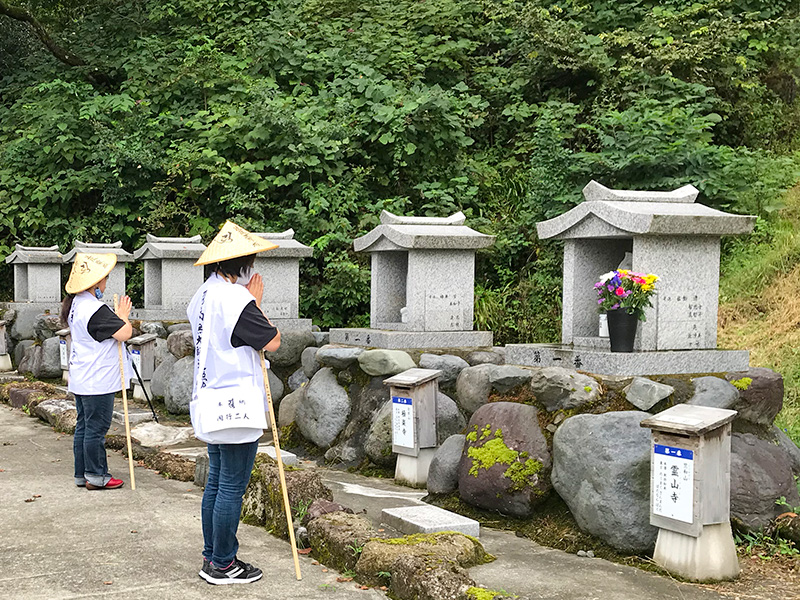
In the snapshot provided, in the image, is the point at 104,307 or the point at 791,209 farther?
the point at 791,209

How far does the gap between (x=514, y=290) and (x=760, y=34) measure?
6.38m

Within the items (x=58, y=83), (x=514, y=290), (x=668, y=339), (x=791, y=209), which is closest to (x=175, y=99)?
(x=58, y=83)

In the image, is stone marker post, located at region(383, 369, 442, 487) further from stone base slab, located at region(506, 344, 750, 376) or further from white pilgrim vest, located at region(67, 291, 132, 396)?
white pilgrim vest, located at region(67, 291, 132, 396)

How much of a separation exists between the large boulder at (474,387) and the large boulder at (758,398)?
6.63 ft

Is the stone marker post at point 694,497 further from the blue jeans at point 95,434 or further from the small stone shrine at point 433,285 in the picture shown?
the blue jeans at point 95,434

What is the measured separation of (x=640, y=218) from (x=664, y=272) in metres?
0.54

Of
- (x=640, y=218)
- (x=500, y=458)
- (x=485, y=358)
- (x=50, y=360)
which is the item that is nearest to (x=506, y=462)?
(x=500, y=458)

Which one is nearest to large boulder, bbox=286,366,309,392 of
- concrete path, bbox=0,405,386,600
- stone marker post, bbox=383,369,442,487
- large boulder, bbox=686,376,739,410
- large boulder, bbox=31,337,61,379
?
concrete path, bbox=0,405,386,600

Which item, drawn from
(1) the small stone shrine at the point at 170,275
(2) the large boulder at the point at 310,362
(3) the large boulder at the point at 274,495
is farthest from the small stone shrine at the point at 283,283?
(3) the large boulder at the point at 274,495

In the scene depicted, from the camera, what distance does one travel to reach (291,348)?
11031 mm

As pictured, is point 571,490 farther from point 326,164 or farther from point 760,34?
point 760,34

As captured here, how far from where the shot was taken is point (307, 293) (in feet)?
46.5

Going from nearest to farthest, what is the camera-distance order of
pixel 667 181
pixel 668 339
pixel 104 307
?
pixel 668 339, pixel 104 307, pixel 667 181

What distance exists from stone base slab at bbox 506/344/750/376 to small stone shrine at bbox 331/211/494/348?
2213 millimetres
